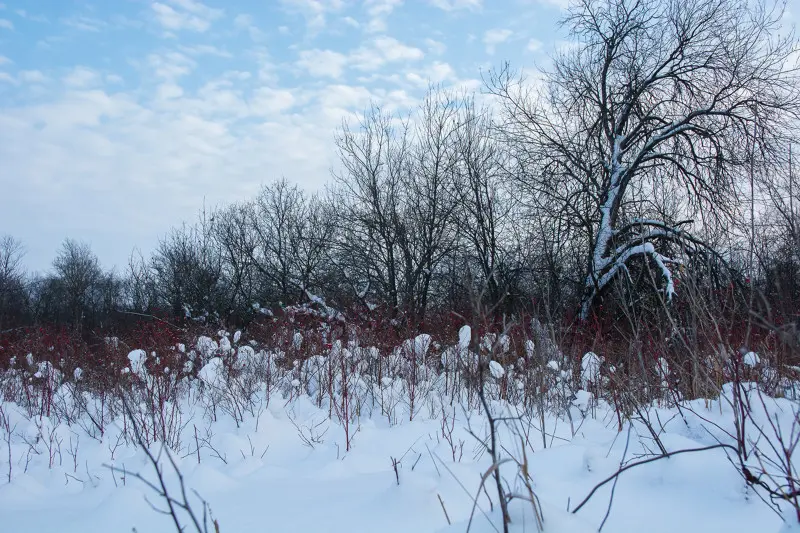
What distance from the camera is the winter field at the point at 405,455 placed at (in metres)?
1.57

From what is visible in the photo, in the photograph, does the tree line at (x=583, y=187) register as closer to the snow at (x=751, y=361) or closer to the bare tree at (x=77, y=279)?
the snow at (x=751, y=361)

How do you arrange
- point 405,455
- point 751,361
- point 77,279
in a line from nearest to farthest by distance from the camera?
point 405,455
point 751,361
point 77,279

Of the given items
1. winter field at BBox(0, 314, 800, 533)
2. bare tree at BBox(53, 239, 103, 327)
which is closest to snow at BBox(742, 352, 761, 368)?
winter field at BBox(0, 314, 800, 533)

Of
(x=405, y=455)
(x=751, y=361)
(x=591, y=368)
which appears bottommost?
(x=405, y=455)

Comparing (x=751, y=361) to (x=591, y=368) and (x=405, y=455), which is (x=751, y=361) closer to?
(x=591, y=368)

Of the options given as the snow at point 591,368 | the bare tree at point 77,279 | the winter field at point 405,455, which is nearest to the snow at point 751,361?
the winter field at point 405,455

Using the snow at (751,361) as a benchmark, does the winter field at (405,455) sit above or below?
below

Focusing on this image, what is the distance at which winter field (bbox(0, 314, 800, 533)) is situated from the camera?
157 centimetres

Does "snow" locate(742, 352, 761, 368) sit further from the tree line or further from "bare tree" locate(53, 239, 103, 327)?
"bare tree" locate(53, 239, 103, 327)

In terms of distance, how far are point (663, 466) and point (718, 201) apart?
964 cm

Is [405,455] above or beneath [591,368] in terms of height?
beneath

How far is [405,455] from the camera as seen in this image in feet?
10.8

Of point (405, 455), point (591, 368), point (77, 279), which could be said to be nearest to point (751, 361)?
point (591, 368)

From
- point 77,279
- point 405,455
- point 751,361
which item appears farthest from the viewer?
point 77,279
